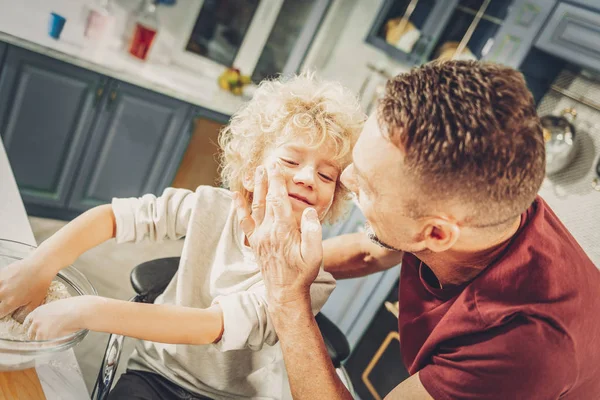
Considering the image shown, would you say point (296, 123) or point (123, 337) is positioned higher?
point (296, 123)

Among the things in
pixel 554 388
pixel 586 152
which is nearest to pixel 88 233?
pixel 554 388

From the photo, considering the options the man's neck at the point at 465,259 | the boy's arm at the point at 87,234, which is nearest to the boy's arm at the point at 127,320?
the boy's arm at the point at 87,234

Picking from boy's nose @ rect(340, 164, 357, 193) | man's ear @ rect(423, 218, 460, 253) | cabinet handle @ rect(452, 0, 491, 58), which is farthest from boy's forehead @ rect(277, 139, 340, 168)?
cabinet handle @ rect(452, 0, 491, 58)

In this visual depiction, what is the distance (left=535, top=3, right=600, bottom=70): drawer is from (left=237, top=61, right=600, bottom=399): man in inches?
49.6

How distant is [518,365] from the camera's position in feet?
2.65

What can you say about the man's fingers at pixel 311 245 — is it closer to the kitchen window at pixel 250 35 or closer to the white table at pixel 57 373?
the white table at pixel 57 373

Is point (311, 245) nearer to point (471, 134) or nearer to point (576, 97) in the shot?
point (471, 134)

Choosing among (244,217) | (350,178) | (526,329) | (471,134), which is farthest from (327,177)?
(526,329)

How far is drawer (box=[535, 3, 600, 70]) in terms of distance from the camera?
1.84m

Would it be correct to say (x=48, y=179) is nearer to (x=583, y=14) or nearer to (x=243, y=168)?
(x=243, y=168)

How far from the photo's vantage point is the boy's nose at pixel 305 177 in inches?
41.9

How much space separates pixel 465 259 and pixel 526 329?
8.5 inches

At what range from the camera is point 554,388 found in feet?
2.70

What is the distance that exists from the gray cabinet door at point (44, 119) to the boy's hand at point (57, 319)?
186 centimetres
